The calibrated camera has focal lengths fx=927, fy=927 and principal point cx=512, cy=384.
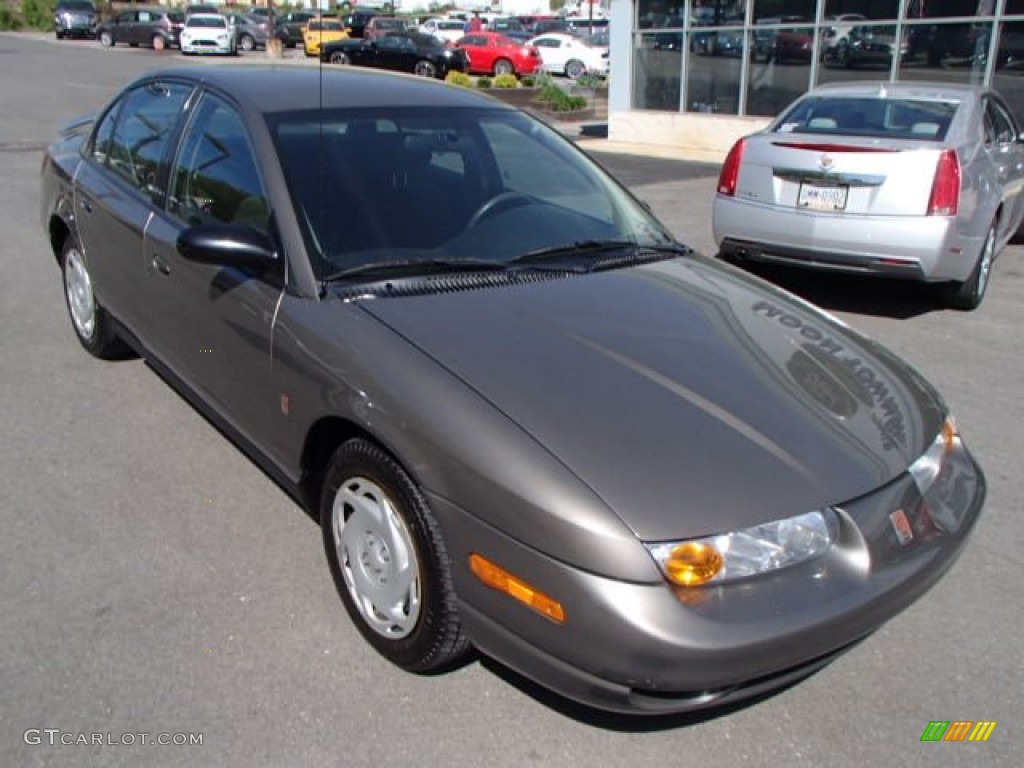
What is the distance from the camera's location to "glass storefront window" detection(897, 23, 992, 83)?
12414 mm

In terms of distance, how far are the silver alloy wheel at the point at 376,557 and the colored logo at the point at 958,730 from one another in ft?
4.83

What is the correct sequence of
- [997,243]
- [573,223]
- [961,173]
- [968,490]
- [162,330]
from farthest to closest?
[997,243], [961,173], [162,330], [573,223], [968,490]

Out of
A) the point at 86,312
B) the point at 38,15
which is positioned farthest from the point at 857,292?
the point at 38,15

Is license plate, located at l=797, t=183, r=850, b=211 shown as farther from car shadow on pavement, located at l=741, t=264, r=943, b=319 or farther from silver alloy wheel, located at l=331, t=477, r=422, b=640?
silver alloy wheel, located at l=331, t=477, r=422, b=640

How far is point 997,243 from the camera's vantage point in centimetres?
713

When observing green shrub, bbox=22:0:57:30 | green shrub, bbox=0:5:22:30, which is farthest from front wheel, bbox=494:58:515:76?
green shrub, bbox=0:5:22:30

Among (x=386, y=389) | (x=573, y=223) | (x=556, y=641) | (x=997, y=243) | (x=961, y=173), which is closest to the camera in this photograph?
(x=556, y=641)

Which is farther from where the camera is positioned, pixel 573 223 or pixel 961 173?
pixel 961 173

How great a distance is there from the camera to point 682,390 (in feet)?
8.56

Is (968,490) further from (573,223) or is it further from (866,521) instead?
(573,223)

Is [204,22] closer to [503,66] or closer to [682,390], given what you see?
[503,66]

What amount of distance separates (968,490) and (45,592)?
2.97 meters

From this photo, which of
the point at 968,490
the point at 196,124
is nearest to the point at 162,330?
the point at 196,124

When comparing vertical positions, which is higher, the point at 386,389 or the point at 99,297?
the point at 386,389
